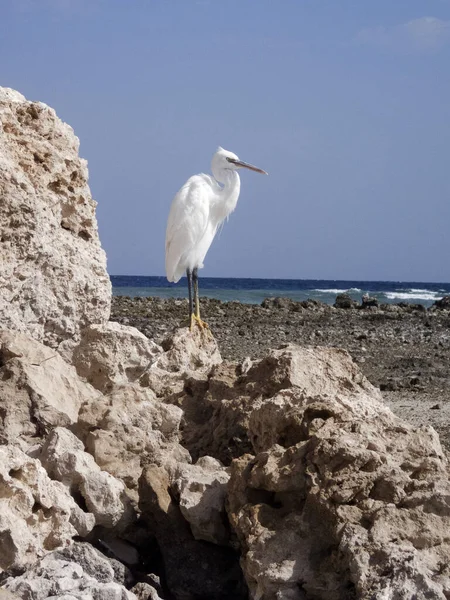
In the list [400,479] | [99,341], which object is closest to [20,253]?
[99,341]

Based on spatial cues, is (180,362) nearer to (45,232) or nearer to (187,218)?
(45,232)

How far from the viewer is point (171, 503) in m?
4.23

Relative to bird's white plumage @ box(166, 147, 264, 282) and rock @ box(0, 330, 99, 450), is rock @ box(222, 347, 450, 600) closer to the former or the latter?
rock @ box(0, 330, 99, 450)

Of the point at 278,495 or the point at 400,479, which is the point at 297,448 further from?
the point at 400,479

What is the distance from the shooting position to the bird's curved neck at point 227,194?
1080 centimetres

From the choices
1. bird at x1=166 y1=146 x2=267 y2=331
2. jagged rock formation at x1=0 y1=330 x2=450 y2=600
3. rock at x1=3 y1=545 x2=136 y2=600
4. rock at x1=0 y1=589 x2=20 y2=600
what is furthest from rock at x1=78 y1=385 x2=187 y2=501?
bird at x1=166 y1=146 x2=267 y2=331

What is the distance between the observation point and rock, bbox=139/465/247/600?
4.08 meters

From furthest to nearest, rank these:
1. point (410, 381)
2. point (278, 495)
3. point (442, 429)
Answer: point (410, 381) → point (442, 429) → point (278, 495)

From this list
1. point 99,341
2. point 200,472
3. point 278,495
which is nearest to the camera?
point 278,495

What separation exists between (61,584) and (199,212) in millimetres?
7311

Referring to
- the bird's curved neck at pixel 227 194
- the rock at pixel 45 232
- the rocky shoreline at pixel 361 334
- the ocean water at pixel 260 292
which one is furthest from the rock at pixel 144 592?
the ocean water at pixel 260 292

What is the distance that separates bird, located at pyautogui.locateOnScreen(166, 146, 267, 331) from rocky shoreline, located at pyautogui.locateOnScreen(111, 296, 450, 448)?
275 cm

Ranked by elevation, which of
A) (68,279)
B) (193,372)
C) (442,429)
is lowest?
(442,429)

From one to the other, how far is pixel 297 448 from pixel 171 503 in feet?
2.30
